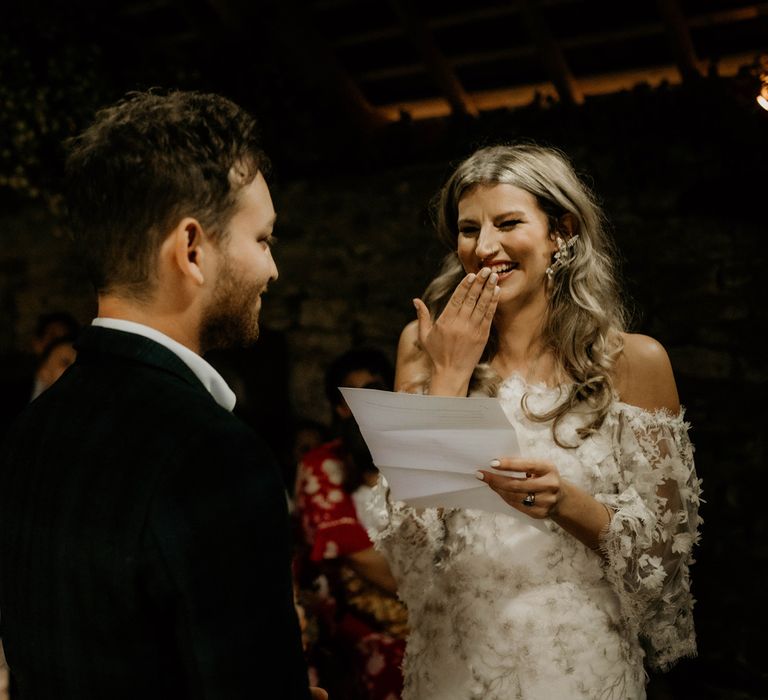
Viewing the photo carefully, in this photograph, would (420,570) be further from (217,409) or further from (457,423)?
(217,409)

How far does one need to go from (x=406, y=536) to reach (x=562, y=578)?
343 mm

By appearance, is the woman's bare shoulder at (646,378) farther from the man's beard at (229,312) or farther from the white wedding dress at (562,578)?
the man's beard at (229,312)

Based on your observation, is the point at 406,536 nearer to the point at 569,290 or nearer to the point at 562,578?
the point at 562,578

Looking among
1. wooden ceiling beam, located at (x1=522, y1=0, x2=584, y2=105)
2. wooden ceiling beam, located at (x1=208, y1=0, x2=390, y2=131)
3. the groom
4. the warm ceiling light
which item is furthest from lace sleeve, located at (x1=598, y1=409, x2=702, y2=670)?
wooden ceiling beam, located at (x1=208, y1=0, x2=390, y2=131)

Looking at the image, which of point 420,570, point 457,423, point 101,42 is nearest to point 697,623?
point 420,570

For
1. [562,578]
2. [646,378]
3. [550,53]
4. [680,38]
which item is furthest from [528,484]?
[550,53]

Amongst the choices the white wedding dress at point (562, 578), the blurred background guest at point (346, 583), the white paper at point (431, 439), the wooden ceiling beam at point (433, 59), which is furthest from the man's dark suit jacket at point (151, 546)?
the wooden ceiling beam at point (433, 59)

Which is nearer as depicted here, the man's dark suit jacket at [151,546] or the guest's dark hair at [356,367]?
the man's dark suit jacket at [151,546]

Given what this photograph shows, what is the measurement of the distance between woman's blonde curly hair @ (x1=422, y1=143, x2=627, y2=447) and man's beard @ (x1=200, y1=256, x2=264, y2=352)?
0.87m

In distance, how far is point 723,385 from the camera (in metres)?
3.27

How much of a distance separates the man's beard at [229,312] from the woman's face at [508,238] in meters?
0.79

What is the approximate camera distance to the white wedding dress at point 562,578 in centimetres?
160

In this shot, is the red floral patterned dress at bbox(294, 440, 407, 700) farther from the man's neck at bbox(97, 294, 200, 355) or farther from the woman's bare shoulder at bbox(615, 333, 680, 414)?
the man's neck at bbox(97, 294, 200, 355)

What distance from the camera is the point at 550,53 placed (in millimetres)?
3434
